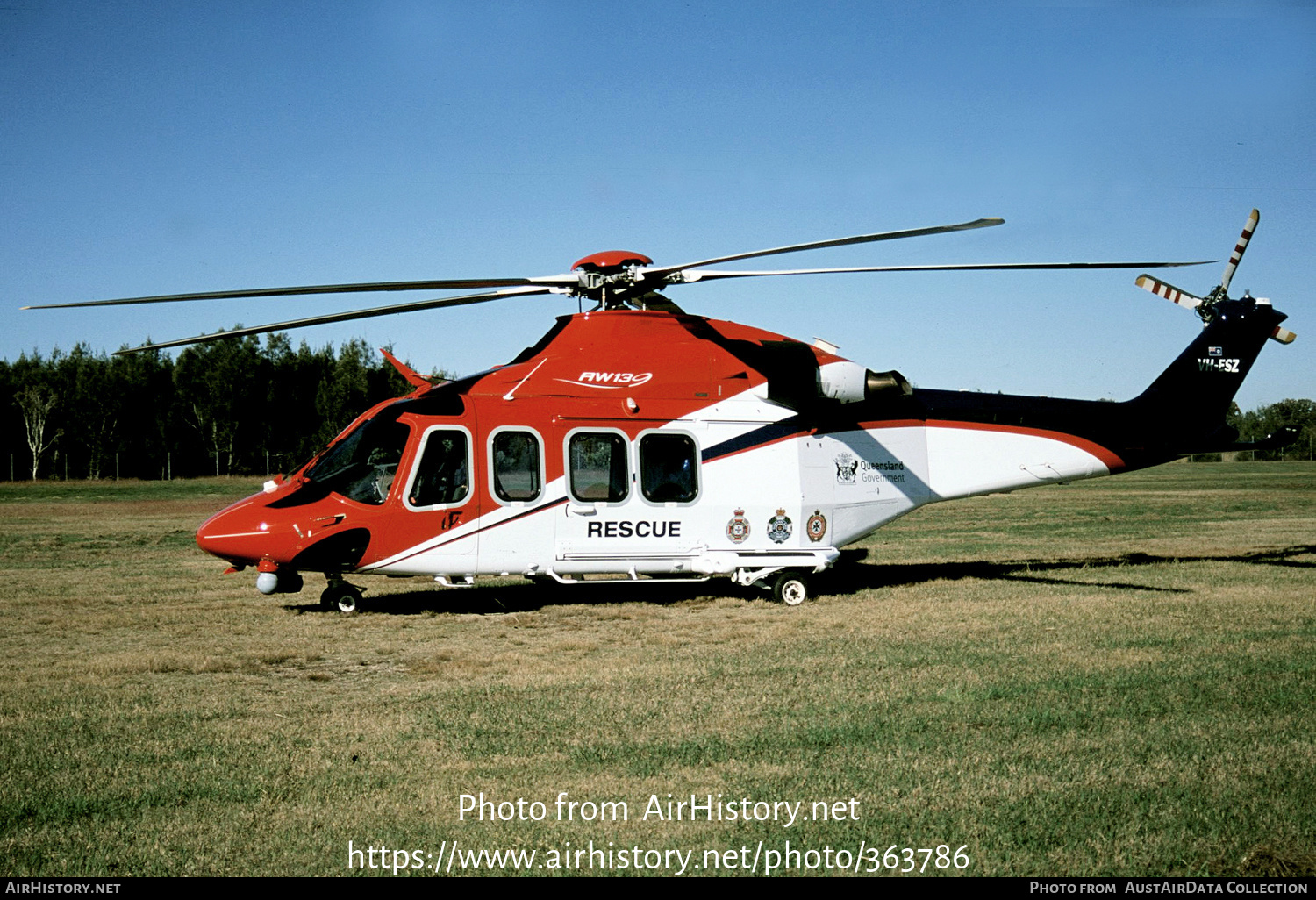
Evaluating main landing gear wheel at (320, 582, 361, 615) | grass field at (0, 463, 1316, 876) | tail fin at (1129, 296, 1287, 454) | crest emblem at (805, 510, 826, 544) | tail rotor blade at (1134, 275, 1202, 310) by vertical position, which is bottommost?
grass field at (0, 463, 1316, 876)

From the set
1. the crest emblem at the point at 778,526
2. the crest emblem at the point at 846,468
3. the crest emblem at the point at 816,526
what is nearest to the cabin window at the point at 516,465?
the crest emblem at the point at 778,526

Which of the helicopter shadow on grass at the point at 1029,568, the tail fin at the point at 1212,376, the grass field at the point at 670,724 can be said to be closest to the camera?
the grass field at the point at 670,724

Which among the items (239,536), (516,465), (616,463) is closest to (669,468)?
(616,463)

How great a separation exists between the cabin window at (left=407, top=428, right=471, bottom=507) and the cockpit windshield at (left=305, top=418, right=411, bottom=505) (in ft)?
0.89

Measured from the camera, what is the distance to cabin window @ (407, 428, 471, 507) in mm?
11047

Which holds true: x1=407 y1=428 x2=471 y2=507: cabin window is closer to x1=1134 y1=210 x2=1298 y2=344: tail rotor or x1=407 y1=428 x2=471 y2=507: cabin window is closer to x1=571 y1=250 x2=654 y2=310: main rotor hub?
x1=571 y1=250 x2=654 y2=310: main rotor hub

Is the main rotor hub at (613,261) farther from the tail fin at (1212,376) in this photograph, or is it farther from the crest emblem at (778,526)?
the tail fin at (1212,376)

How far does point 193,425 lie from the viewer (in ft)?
200

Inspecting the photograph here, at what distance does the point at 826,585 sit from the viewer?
1363 centimetres

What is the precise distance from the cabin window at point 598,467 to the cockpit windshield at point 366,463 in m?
1.91

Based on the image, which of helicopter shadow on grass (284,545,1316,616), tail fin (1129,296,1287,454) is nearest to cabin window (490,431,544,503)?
helicopter shadow on grass (284,545,1316,616)

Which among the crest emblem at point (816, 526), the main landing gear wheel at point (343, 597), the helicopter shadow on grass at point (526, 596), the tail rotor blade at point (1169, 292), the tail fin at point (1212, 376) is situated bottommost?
the helicopter shadow on grass at point (526, 596)

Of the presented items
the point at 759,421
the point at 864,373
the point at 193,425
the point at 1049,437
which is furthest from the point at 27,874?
the point at 193,425

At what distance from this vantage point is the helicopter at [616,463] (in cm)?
1090
